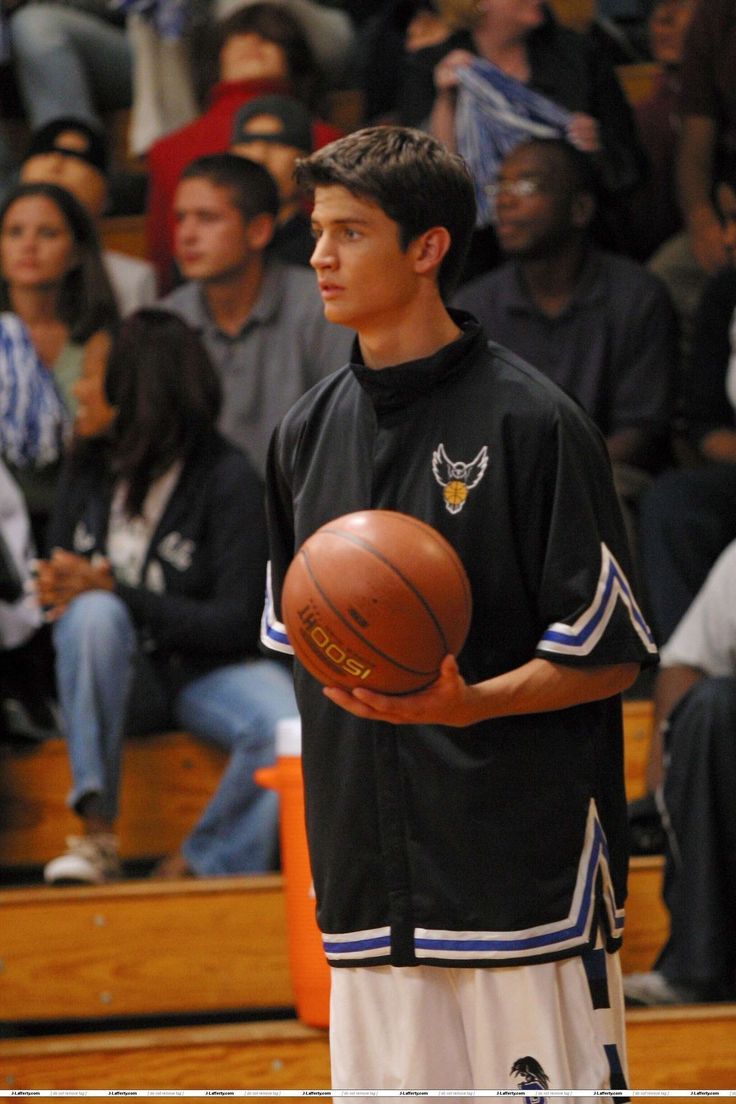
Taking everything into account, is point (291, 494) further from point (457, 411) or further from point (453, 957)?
point (453, 957)

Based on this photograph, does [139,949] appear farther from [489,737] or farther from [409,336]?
[409,336]

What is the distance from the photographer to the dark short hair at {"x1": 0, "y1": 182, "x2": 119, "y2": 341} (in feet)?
15.5

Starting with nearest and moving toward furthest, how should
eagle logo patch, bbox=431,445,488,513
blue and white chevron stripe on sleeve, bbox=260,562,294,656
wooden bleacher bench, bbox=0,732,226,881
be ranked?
eagle logo patch, bbox=431,445,488,513
blue and white chevron stripe on sleeve, bbox=260,562,294,656
wooden bleacher bench, bbox=0,732,226,881

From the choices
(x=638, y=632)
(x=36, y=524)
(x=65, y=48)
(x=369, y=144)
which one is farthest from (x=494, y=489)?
(x=65, y=48)

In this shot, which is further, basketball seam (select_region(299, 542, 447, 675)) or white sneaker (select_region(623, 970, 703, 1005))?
white sneaker (select_region(623, 970, 703, 1005))

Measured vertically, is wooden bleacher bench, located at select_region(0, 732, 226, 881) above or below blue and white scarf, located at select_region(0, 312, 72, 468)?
below

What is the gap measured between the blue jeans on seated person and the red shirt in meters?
1.94

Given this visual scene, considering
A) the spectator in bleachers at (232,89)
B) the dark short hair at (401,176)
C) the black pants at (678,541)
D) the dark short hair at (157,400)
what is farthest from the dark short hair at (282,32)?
the dark short hair at (401,176)

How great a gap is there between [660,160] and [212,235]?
64.3 inches

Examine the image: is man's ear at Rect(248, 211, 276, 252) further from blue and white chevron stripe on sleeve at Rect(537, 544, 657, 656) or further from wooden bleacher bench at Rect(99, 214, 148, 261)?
blue and white chevron stripe on sleeve at Rect(537, 544, 657, 656)

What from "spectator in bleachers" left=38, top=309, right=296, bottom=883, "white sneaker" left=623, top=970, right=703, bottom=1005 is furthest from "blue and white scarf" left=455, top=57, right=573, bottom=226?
"white sneaker" left=623, top=970, right=703, bottom=1005

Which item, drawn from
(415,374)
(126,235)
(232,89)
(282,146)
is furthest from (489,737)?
(126,235)

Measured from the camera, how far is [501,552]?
2057 mm

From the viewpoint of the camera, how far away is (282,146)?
5094 mm
